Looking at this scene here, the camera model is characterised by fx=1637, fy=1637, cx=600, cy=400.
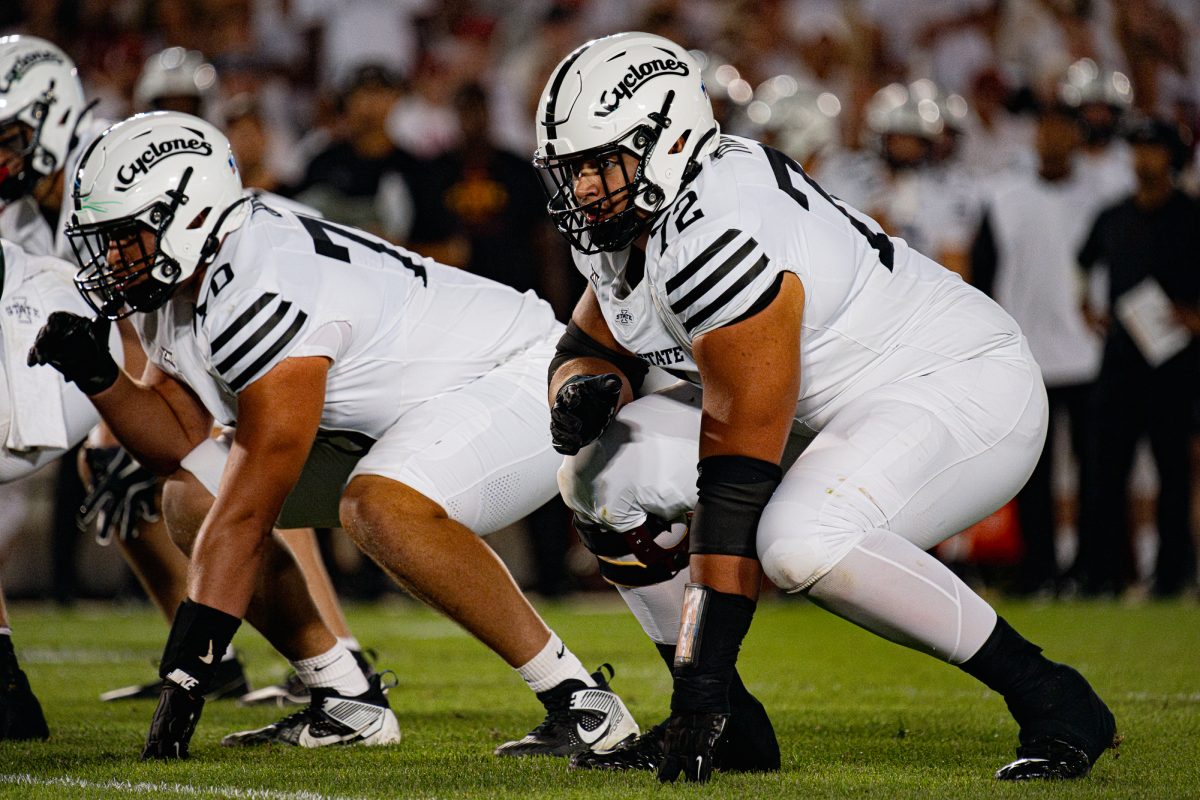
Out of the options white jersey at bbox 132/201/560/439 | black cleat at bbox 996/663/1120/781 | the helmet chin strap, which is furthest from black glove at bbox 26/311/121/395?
black cleat at bbox 996/663/1120/781

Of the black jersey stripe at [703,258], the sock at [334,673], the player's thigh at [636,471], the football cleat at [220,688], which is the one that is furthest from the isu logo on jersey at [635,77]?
the football cleat at [220,688]

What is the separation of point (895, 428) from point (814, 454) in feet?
0.54

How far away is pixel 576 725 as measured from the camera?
3619 mm

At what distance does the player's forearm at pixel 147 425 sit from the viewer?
3877mm

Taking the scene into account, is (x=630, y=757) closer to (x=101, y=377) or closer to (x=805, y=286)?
(x=805, y=286)

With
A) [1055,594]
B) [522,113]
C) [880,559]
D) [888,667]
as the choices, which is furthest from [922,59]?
[880,559]

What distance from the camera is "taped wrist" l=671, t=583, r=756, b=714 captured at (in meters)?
3.03

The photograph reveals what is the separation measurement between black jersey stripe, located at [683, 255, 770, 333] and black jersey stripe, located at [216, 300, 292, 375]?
3.22ft

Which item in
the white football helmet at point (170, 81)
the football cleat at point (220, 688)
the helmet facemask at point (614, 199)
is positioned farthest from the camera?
the white football helmet at point (170, 81)

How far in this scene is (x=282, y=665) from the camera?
221 inches

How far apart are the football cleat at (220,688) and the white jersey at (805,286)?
6.35 ft

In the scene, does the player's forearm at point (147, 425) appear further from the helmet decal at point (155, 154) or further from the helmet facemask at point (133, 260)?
the helmet decal at point (155, 154)

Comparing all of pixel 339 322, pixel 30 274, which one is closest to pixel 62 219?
pixel 30 274

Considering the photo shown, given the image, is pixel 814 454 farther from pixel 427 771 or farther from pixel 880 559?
pixel 427 771
